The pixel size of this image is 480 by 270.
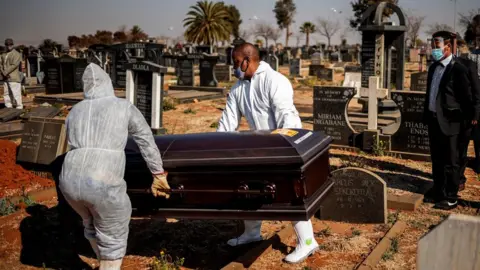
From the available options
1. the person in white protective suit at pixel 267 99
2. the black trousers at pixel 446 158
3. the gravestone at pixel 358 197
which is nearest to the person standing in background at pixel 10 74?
the gravestone at pixel 358 197

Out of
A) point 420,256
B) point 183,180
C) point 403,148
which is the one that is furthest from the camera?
point 403,148

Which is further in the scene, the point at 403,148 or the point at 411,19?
the point at 411,19

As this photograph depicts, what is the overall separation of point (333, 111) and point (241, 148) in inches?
245

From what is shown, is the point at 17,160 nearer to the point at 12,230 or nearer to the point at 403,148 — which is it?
the point at 12,230

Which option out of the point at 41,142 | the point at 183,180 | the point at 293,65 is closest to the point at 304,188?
the point at 183,180

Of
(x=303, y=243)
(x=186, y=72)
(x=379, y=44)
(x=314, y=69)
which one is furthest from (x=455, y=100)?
(x=314, y=69)

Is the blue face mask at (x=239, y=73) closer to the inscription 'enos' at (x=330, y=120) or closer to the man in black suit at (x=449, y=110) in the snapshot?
the man in black suit at (x=449, y=110)

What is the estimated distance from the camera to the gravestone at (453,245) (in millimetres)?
1743

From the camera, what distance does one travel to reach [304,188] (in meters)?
4.01

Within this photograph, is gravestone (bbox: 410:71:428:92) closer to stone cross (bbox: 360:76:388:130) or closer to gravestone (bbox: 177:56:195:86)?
stone cross (bbox: 360:76:388:130)

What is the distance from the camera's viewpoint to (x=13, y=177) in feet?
26.7

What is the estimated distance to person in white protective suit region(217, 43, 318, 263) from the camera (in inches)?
187

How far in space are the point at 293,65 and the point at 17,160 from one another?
76.8ft

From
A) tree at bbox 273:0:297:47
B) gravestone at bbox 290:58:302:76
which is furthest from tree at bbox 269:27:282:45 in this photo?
gravestone at bbox 290:58:302:76
